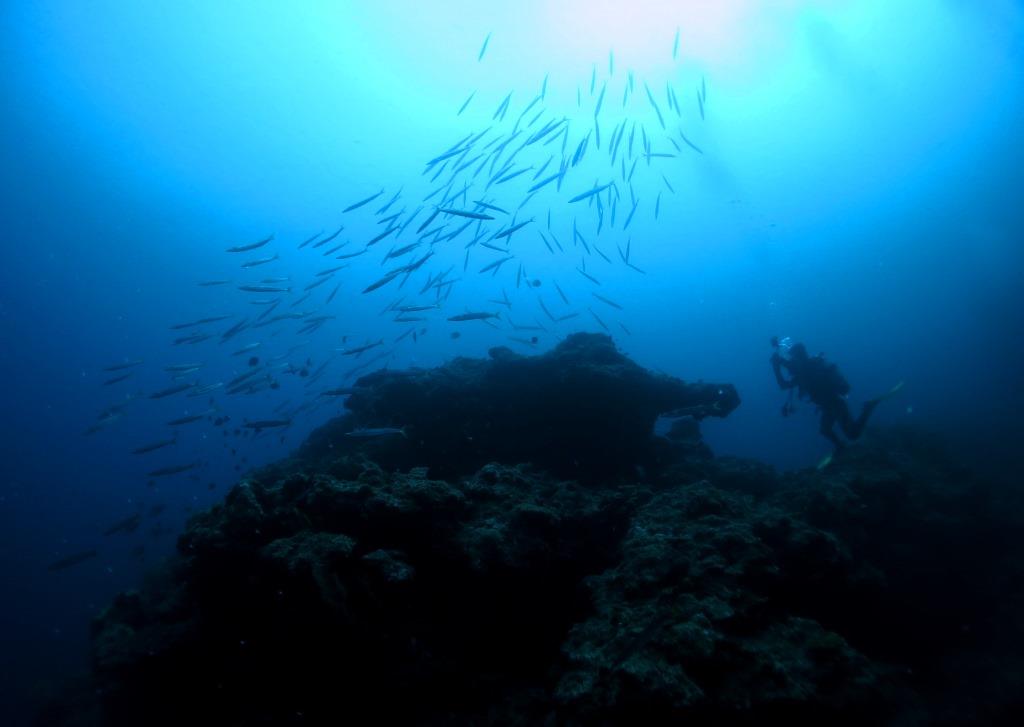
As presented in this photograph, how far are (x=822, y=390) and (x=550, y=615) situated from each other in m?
11.7

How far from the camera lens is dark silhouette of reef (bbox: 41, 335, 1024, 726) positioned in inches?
139

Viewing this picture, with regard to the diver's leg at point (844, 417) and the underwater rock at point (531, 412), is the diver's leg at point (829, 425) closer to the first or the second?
the diver's leg at point (844, 417)

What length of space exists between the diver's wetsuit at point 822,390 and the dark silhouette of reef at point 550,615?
17.0 ft

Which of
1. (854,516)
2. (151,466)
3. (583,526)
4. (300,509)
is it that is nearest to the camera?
(300,509)

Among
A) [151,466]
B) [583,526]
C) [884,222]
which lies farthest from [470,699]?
[884,222]

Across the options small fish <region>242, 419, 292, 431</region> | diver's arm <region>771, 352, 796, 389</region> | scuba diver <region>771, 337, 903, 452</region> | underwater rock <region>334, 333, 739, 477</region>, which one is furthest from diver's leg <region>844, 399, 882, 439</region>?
small fish <region>242, 419, 292, 431</region>

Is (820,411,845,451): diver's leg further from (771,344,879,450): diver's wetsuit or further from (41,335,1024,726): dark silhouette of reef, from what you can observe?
(41,335,1024,726): dark silhouette of reef

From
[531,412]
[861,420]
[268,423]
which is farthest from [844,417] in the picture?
[268,423]

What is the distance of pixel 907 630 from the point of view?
23.1ft

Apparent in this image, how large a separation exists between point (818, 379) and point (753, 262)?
141619 millimetres

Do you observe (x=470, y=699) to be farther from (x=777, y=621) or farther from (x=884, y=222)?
(x=884, y=222)

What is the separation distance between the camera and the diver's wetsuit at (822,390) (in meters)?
13.2

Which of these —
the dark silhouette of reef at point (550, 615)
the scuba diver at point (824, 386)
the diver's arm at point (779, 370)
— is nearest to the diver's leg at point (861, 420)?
the scuba diver at point (824, 386)

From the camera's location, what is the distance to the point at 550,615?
17.7ft
